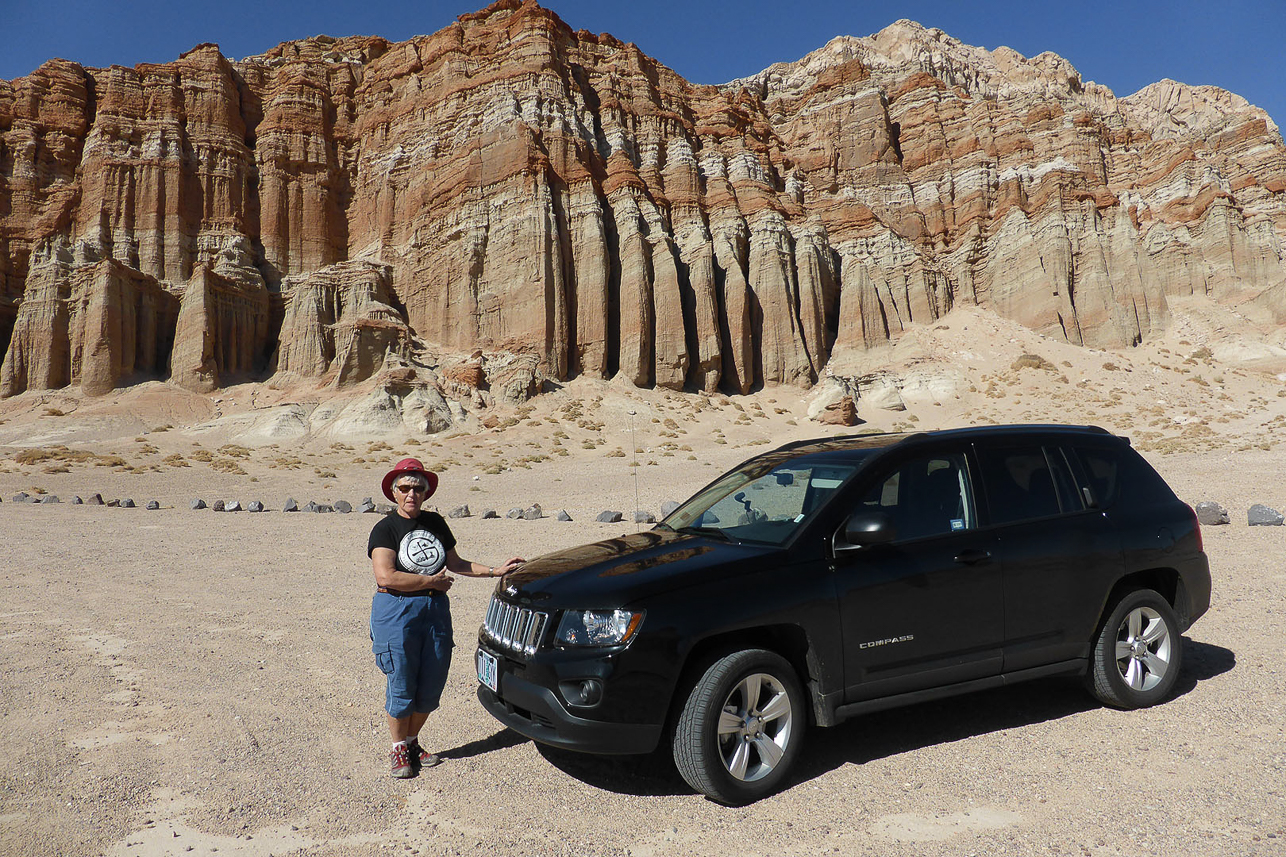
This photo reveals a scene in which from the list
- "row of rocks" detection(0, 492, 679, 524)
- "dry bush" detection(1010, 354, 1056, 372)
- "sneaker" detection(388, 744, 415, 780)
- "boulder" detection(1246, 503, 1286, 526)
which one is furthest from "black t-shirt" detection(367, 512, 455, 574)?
"dry bush" detection(1010, 354, 1056, 372)

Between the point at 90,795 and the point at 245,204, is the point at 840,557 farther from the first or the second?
the point at 245,204

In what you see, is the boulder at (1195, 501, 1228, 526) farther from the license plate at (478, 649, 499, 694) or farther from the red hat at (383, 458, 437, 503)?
the red hat at (383, 458, 437, 503)

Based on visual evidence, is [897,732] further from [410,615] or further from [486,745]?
[410,615]

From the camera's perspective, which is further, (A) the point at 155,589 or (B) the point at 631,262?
(B) the point at 631,262

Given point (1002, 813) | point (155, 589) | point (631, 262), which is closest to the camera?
point (1002, 813)

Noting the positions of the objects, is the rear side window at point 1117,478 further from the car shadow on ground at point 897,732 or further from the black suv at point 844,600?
the car shadow on ground at point 897,732

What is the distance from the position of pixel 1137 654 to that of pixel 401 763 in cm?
501

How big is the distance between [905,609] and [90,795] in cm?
472

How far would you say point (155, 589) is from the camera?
950 centimetres

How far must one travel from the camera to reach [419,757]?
14.3 feet

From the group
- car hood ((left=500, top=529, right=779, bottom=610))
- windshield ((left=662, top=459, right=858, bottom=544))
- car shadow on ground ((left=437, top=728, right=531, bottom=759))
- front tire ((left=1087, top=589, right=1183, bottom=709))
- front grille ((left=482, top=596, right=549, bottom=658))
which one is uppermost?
windshield ((left=662, top=459, right=858, bottom=544))

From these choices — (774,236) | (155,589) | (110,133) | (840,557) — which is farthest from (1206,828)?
(110,133)

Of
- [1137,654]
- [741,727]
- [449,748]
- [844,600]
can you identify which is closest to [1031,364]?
[1137,654]

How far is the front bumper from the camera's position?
11.9 ft
